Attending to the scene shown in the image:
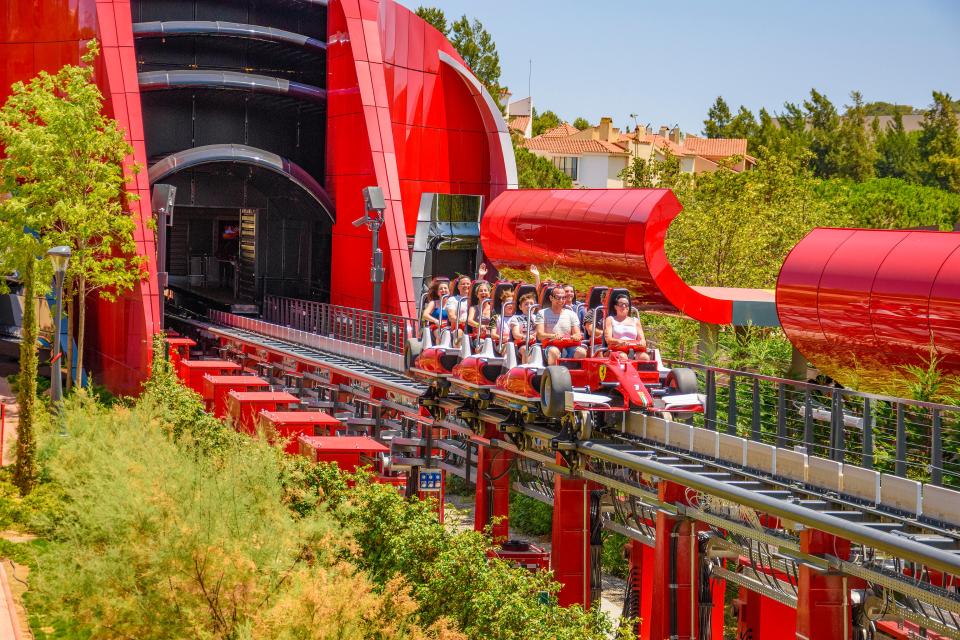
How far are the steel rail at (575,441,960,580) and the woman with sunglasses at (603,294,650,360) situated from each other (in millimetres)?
1421

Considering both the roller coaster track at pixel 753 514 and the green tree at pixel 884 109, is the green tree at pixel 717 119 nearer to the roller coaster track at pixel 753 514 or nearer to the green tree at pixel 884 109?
the green tree at pixel 884 109

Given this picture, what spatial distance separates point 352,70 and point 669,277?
1671 cm

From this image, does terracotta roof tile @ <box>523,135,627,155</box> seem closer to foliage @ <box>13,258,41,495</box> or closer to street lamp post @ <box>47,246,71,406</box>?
street lamp post @ <box>47,246,71,406</box>

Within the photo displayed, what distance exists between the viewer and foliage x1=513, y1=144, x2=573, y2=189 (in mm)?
78625

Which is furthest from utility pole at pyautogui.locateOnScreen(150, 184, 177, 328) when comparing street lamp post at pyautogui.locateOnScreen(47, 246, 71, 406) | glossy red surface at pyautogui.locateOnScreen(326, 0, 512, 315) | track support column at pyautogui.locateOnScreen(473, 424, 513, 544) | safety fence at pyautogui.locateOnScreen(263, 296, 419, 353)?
track support column at pyautogui.locateOnScreen(473, 424, 513, 544)

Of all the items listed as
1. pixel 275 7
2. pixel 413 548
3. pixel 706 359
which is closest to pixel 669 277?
pixel 706 359

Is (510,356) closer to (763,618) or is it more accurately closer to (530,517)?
(763,618)

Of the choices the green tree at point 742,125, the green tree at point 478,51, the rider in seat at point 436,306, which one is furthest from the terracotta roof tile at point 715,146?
the rider in seat at point 436,306

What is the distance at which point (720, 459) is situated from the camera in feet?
53.9

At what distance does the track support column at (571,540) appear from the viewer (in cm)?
2008

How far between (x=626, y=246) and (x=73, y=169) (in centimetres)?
1447

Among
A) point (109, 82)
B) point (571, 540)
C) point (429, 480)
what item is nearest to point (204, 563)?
point (571, 540)

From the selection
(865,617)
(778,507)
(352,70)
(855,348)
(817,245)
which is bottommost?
(865,617)

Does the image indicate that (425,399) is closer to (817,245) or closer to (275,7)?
(817,245)
